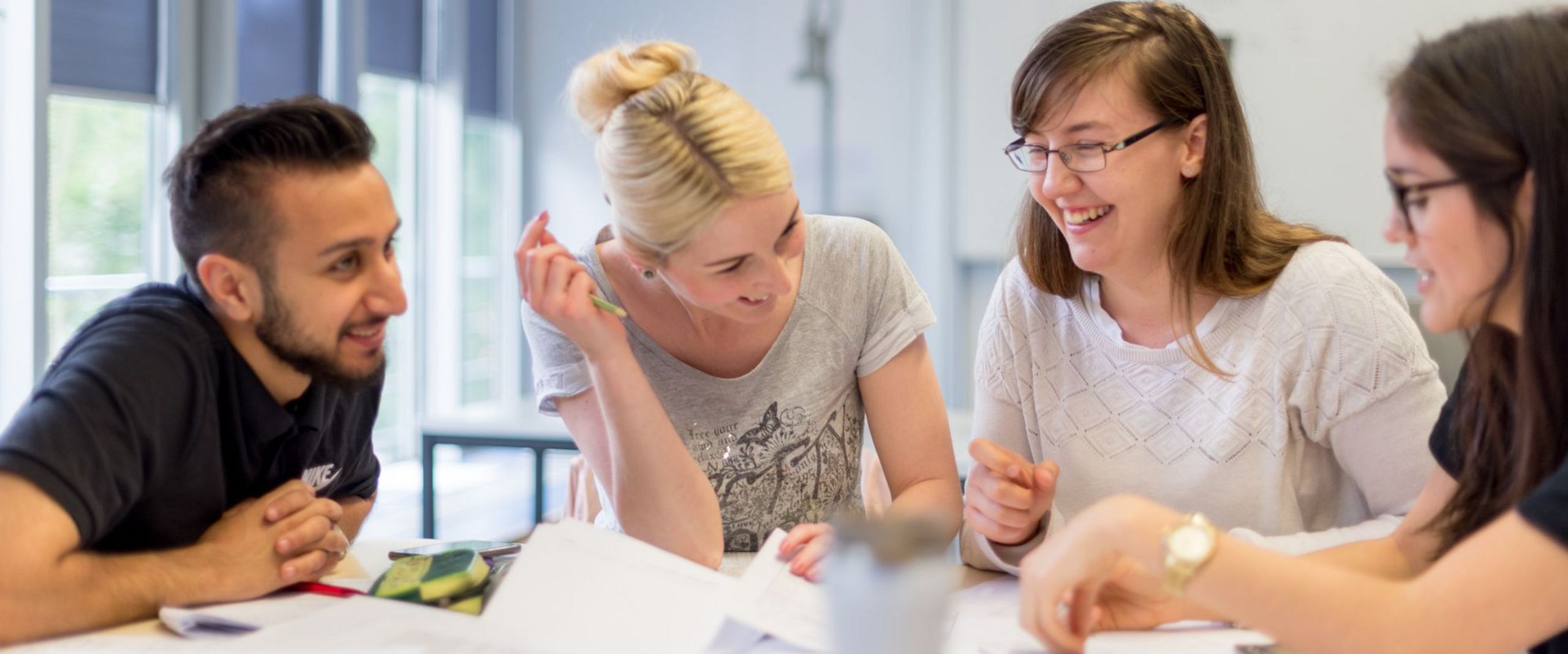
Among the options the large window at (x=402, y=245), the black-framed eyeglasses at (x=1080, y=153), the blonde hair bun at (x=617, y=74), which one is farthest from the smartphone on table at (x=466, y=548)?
the large window at (x=402, y=245)

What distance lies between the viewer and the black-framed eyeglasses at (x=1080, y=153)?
156 centimetres

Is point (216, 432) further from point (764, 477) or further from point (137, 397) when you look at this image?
point (764, 477)

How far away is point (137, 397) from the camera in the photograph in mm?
1249

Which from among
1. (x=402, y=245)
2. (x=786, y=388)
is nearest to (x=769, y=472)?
(x=786, y=388)

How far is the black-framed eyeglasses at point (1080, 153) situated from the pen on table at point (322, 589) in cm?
93

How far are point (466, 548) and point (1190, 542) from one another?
32.3 inches

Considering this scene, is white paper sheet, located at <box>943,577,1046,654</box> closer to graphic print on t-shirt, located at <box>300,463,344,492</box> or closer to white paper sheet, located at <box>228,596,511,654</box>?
white paper sheet, located at <box>228,596,511,654</box>

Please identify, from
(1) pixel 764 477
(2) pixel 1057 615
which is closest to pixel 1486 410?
(2) pixel 1057 615

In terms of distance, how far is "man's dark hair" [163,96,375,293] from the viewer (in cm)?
137

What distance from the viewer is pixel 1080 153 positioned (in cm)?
158

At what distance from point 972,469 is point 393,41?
3.83 m

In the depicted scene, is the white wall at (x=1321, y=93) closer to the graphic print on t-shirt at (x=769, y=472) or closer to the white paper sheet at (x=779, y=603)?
the graphic print on t-shirt at (x=769, y=472)

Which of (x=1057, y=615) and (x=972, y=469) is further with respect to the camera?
(x=972, y=469)

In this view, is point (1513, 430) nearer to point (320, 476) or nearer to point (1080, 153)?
point (1080, 153)
